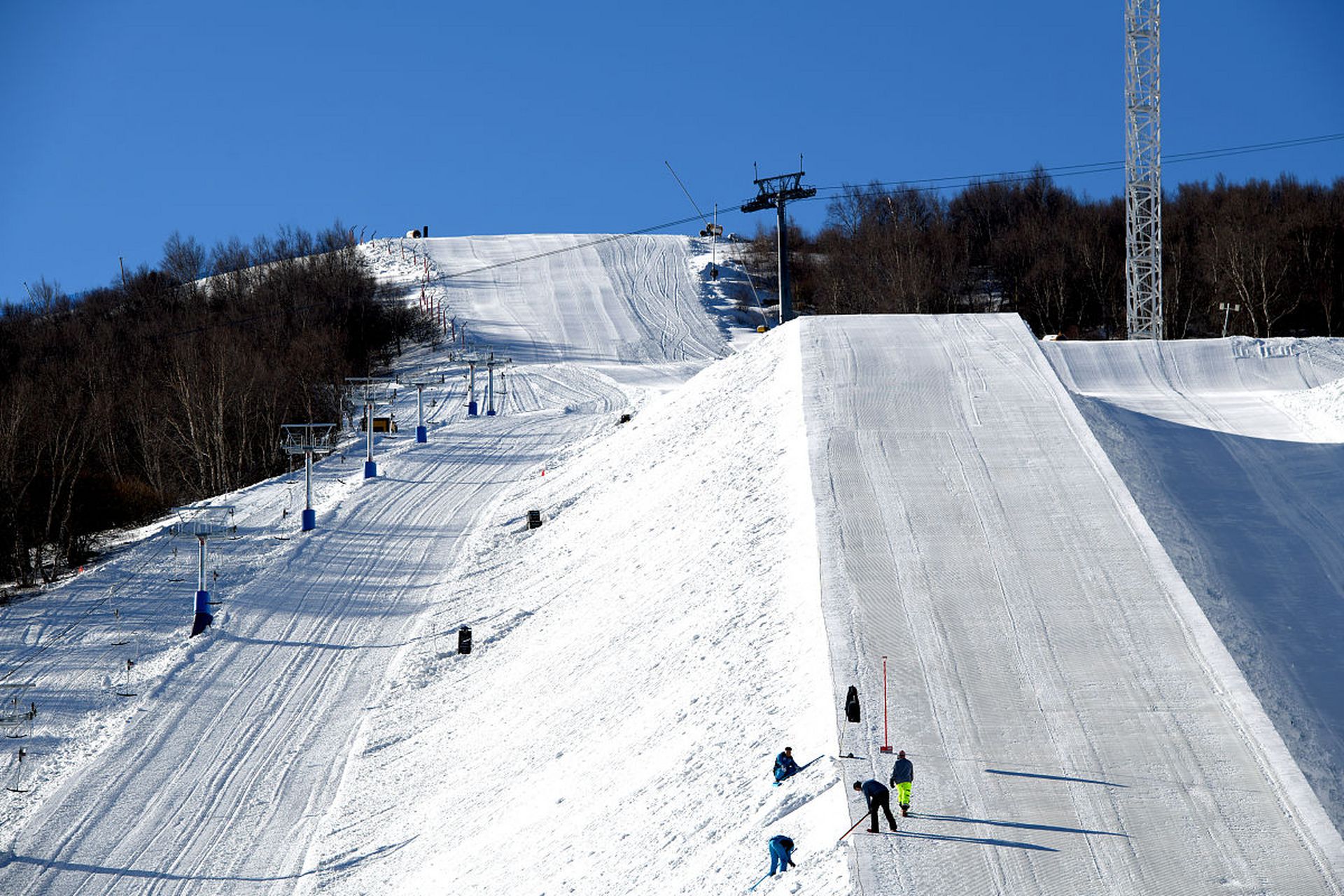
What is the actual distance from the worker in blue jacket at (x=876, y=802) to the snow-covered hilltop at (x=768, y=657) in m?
0.21

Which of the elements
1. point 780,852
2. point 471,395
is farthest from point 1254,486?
point 471,395

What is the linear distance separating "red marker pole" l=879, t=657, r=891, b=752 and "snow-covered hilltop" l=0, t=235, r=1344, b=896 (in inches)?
4.0

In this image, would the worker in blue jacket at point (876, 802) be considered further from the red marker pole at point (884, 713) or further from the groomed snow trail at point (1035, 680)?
the red marker pole at point (884, 713)

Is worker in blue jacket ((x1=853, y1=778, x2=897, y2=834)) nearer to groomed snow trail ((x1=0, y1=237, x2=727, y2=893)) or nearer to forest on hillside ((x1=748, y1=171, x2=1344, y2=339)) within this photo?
groomed snow trail ((x1=0, y1=237, x2=727, y2=893))

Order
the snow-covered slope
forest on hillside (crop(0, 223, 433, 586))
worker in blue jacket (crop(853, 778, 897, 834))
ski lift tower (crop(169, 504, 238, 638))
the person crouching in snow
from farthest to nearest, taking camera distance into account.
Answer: forest on hillside (crop(0, 223, 433, 586)) → ski lift tower (crop(169, 504, 238, 638)) → the snow-covered slope → worker in blue jacket (crop(853, 778, 897, 834)) → the person crouching in snow

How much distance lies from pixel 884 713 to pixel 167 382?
2043 inches

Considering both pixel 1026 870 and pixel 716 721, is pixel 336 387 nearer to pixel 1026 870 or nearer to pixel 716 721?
pixel 716 721


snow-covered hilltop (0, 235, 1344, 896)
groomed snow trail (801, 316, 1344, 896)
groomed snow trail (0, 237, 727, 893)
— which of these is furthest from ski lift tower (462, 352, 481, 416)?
groomed snow trail (801, 316, 1344, 896)

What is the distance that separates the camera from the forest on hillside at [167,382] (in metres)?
41.1

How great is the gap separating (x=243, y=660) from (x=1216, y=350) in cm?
2693

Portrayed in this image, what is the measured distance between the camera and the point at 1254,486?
23500mm

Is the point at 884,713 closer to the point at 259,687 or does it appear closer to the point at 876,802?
the point at 876,802

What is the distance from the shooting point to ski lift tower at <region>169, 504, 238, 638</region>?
83.8 ft

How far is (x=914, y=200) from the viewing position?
95.9 m
